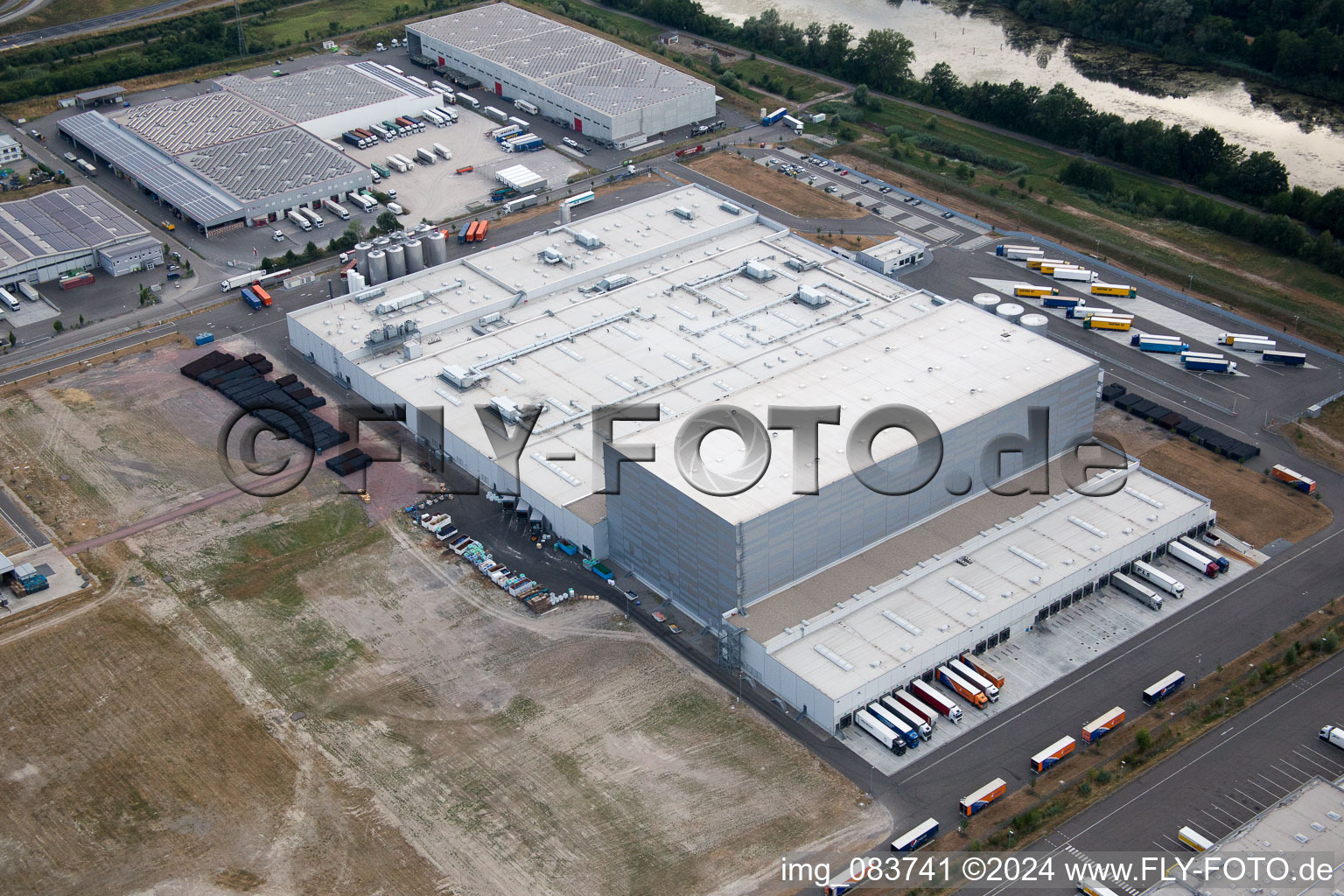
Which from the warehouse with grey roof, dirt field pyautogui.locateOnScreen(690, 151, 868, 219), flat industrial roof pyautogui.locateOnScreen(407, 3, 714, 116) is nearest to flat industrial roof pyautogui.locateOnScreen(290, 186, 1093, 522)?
dirt field pyautogui.locateOnScreen(690, 151, 868, 219)

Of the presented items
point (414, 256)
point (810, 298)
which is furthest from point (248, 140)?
point (810, 298)

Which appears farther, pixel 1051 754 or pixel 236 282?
pixel 236 282

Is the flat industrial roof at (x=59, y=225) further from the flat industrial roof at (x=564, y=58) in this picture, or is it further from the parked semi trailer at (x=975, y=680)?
the parked semi trailer at (x=975, y=680)

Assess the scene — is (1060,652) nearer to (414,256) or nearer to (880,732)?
(880,732)

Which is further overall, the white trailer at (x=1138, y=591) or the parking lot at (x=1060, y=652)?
the white trailer at (x=1138, y=591)

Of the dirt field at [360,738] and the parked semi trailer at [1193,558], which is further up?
the parked semi trailer at [1193,558]

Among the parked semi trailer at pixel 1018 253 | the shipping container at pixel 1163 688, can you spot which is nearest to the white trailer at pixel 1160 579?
the shipping container at pixel 1163 688

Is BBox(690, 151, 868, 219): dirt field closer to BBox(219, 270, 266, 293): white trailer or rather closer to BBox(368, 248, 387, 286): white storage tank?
BBox(368, 248, 387, 286): white storage tank
